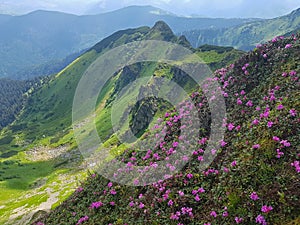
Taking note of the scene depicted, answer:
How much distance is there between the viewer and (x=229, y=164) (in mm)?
19438

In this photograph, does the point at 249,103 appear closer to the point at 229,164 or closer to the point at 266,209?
the point at 229,164

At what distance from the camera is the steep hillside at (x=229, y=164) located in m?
16.0

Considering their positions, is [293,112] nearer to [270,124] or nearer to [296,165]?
[270,124]

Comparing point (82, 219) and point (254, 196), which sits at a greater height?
point (254, 196)

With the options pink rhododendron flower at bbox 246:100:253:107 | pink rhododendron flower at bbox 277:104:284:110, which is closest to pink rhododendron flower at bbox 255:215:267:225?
pink rhododendron flower at bbox 277:104:284:110

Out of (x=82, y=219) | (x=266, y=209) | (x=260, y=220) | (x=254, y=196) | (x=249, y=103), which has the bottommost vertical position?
(x=82, y=219)

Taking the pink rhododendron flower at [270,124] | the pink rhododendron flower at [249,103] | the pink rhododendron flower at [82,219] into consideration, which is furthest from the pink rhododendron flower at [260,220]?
the pink rhododendron flower at [82,219]

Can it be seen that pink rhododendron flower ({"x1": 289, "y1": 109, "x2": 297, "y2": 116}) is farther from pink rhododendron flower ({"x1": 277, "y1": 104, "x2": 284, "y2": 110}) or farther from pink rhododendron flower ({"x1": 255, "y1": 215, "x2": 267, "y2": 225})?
pink rhododendron flower ({"x1": 255, "y1": 215, "x2": 267, "y2": 225})

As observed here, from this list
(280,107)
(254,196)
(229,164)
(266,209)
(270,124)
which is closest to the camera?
(266,209)

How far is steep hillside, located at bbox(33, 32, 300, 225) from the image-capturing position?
1597cm

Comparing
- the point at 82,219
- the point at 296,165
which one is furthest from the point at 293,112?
the point at 82,219

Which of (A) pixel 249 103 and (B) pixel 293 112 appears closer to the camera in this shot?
(B) pixel 293 112

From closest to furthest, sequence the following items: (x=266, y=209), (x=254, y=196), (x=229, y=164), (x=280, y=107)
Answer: (x=266, y=209) < (x=254, y=196) < (x=229, y=164) < (x=280, y=107)

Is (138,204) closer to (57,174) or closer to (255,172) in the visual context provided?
(255,172)
